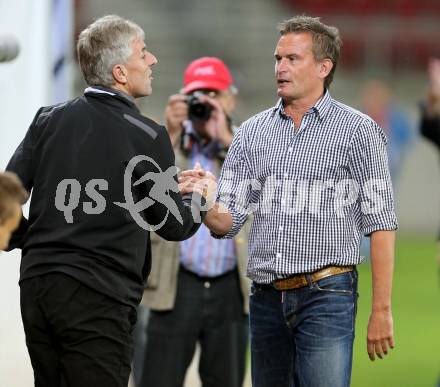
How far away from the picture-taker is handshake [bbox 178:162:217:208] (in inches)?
168

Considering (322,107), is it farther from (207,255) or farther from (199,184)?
(207,255)

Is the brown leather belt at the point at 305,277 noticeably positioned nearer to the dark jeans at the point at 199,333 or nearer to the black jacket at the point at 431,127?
the dark jeans at the point at 199,333

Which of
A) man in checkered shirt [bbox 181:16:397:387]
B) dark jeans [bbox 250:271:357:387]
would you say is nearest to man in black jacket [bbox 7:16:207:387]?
man in checkered shirt [bbox 181:16:397:387]

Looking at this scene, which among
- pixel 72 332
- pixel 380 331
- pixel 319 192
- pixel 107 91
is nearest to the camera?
pixel 72 332

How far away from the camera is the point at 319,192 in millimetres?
4281

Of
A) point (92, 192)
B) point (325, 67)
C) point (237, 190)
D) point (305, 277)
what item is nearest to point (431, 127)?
point (325, 67)

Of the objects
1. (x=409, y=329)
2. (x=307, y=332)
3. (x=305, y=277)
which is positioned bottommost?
(x=409, y=329)

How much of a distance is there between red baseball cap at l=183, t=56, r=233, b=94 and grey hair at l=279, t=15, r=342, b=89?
4.17 ft

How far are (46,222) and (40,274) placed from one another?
0.62ft

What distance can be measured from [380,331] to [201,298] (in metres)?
1.52

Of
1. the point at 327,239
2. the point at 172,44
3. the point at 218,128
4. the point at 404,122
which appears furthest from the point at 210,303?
the point at 172,44

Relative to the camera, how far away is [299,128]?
14.4 ft

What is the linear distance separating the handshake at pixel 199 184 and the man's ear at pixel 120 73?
542 mm

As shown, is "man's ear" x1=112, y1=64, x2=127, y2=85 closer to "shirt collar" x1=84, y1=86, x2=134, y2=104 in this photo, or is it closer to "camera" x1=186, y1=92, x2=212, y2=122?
"shirt collar" x1=84, y1=86, x2=134, y2=104
